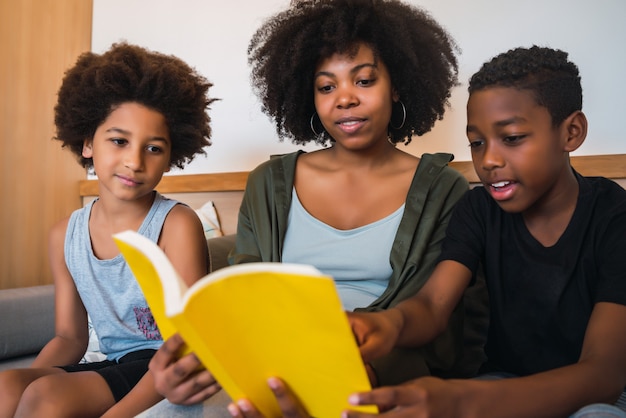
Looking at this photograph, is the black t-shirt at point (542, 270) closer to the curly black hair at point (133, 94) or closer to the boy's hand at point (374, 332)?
the boy's hand at point (374, 332)

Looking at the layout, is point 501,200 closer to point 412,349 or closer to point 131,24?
point 412,349

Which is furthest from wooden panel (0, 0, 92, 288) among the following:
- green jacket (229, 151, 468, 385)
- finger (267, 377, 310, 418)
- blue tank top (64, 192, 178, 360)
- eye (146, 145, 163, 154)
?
finger (267, 377, 310, 418)

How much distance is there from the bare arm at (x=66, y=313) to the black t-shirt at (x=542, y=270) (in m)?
0.78

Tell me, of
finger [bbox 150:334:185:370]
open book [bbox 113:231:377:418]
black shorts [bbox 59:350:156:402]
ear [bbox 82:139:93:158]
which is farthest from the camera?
ear [bbox 82:139:93:158]

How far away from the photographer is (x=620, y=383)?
2.48 feet

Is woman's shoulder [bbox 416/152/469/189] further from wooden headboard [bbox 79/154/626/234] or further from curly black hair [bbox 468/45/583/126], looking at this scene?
wooden headboard [bbox 79/154/626/234]

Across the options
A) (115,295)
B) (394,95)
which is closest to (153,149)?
(115,295)

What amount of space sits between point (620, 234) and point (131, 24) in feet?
6.49

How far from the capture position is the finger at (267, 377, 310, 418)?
2.01 feet

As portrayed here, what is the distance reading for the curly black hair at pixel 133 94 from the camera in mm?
1289

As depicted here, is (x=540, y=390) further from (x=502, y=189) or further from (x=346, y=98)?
(x=346, y=98)

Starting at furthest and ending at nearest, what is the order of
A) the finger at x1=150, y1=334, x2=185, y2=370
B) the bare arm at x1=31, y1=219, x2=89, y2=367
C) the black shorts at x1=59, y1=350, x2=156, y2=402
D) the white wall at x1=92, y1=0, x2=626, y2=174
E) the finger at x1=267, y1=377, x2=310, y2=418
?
1. the white wall at x1=92, y1=0, x2=626, y2=174
2. the bare arm at x1=31, y1=219, x2=89, y2=367
3. the black shorts at x1=59, y1=350, x2=156, y2=402
4. the finger at x1=150, y1=334, x2=185, y2=370
5. the finger at x1=267, y1=377, x2=310, y2=418

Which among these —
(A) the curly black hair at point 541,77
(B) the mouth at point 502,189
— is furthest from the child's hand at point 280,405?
(A) the curly black hair at point 541,77

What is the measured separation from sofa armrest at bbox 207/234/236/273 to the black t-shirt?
70cm
